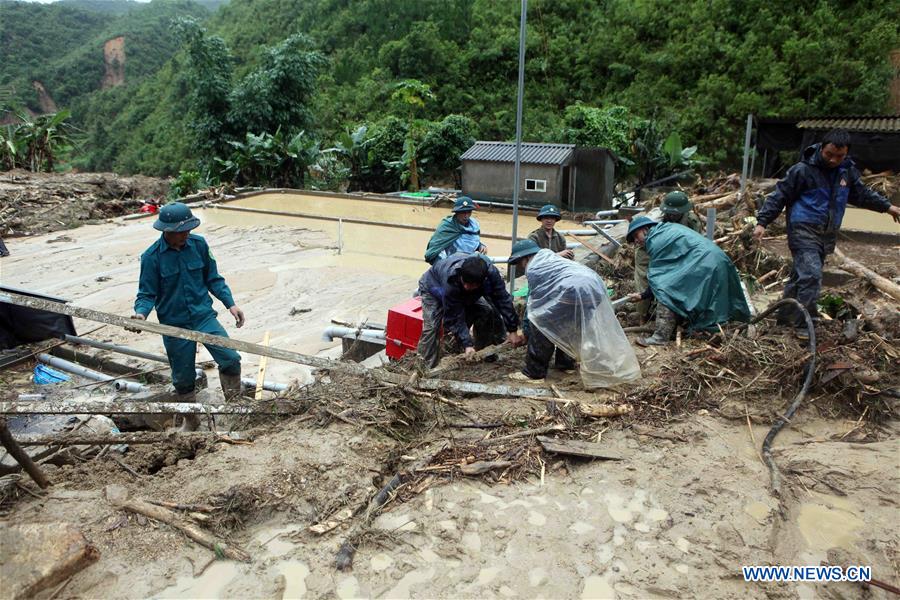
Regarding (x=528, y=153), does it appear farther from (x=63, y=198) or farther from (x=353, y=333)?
(x=63, y=198)

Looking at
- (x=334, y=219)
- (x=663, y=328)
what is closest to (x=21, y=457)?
(x=663, y=328)

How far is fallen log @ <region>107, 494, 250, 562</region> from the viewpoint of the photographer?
109 inches

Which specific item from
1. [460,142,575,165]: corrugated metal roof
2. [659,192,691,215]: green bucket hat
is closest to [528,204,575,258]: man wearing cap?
[659,192,691,215]: green bucket hat

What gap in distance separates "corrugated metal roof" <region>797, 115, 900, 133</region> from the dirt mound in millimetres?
16758

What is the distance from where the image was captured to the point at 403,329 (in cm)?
583

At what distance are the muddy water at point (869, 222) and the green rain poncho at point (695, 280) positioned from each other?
23.6 feet

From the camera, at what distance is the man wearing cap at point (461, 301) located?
474 centimetres

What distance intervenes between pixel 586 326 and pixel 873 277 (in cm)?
436

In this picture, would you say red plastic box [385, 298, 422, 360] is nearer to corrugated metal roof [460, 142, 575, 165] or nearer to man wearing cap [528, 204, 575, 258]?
man wearing cap [528, 204, 575, 258]

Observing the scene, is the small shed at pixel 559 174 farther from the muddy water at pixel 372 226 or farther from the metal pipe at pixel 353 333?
the metal pipe at pixel 353 333

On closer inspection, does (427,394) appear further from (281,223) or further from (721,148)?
(721,148)

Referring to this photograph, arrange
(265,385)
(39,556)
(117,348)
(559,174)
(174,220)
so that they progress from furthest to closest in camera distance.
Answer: (559,174) < (117,348) < (265,385) < (174,220) < (39,556)

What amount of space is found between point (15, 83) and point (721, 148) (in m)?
48.8

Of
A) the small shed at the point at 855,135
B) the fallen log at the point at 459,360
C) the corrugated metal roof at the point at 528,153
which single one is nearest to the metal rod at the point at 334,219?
the corrugated metal roof at the point at 528,153
